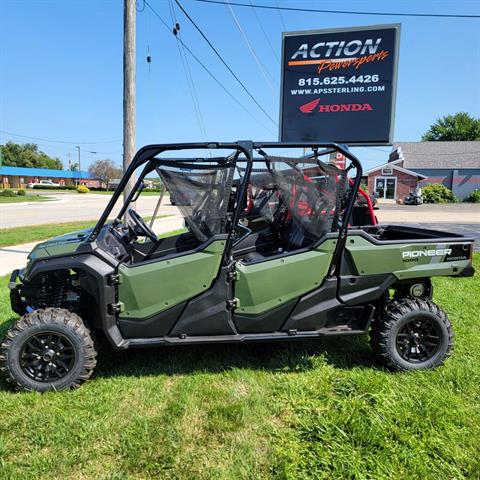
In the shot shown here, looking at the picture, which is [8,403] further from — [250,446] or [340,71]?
[340,71]

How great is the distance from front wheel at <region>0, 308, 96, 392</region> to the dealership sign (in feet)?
32.0

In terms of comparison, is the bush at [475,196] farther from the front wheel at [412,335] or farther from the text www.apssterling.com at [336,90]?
the front wheel at [412,335]

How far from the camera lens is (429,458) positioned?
2506 mm

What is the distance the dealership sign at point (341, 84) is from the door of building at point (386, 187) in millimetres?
31730

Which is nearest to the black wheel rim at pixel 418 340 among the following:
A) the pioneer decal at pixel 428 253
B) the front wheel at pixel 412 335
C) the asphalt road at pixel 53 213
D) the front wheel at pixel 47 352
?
the front wheel at pixel 412 335

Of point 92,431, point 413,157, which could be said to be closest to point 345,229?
point 92,431

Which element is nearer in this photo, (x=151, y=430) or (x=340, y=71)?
(x=151, y=430)

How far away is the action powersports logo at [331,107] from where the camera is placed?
12.1 m

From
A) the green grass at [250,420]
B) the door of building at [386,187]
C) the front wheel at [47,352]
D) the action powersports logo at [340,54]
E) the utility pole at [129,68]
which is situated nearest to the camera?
the green grass at [250,420]

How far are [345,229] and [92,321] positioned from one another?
2.22 metres

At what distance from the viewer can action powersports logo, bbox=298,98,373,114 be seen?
39.8 feet

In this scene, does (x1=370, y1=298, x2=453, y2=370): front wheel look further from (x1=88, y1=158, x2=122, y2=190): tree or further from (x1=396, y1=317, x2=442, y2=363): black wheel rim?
(x1=88, y1=158, x2=122, y2=190): tree

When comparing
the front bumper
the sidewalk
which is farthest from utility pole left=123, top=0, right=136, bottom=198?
the front bumper

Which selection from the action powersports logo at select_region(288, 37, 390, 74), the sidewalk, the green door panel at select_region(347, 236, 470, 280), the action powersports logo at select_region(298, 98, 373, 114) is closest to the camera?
the green door panel at select_region(347, 236, 470, 280)
